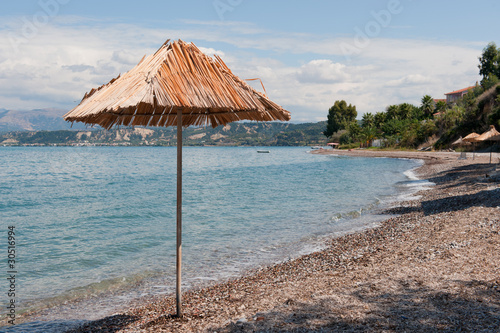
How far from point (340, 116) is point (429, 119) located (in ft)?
155

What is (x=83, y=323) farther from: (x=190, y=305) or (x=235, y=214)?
(x=235, y=214)

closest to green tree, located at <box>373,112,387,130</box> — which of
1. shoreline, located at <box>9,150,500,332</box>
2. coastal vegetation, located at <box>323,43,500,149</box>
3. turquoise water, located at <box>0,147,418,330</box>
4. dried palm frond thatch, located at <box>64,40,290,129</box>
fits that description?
coastal vegetation, located at <box>323,43,500,149</box>

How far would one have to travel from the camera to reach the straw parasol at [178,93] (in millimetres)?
4199

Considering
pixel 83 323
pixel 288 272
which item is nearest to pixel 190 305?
pixel 83 323

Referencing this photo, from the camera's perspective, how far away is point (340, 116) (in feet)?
400

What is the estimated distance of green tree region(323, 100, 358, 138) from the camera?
121062 mm

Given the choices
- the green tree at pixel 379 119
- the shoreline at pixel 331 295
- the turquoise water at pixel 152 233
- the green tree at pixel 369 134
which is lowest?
the turquoise water at pixel 152 233

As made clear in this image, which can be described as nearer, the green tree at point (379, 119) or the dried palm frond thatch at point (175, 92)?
the dried palm frond thatch at point (175, 92)

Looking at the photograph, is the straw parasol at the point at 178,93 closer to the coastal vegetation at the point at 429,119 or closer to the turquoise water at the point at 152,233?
the turquoise water at the point at 152,233

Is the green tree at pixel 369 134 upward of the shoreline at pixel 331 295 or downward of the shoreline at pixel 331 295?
upward

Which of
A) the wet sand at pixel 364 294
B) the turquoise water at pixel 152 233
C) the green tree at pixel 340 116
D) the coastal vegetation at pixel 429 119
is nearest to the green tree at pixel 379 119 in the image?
the coastal vegetation at pixel 429 119

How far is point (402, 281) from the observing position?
5.62 m

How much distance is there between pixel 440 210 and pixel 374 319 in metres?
10.7

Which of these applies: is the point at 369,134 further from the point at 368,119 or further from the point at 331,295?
the point at 331,295
